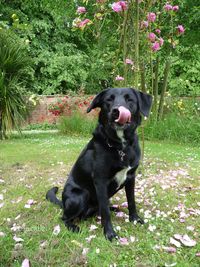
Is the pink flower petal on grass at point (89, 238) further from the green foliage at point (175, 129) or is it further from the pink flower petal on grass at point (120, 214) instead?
the green foliage at point (175, 129)

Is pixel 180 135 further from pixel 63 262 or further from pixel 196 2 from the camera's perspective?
pixel 63 262

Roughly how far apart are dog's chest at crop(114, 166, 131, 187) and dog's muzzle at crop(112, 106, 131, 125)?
0.42m

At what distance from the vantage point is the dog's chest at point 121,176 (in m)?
2.82

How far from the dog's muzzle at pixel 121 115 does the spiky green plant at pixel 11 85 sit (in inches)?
238

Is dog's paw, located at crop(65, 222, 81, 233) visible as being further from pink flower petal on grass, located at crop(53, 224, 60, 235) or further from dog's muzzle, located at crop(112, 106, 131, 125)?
dog's muzzle, located at crop(112, 106, 131, 125)

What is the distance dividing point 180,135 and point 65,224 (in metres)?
5.89

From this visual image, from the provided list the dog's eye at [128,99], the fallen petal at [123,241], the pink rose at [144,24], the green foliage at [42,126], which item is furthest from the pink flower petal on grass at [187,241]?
the green foliage at [42,126]

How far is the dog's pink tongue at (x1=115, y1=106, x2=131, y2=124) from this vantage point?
2.56 metres

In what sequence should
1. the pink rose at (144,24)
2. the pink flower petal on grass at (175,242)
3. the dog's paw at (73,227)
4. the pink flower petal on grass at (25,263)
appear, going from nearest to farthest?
the pink flower petal on grass at (25,263) → the pink flower petal on grass at (175,242) → the dog's paw at (73,227) → the pink rose at (144,24)

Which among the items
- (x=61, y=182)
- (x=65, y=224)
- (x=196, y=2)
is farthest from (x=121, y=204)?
(x=196, y=2)

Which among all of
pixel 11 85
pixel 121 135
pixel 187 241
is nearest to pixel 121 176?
pixel 121 135

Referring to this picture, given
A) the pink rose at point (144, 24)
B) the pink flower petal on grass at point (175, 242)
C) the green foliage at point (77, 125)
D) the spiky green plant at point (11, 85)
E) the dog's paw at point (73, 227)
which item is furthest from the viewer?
the green foliage at point (77, 125)

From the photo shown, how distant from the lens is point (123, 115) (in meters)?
2.56

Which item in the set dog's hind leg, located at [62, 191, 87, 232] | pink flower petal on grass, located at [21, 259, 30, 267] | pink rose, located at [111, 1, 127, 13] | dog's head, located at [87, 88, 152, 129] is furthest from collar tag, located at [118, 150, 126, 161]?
pink rose, located at [111, 1, 127, 13]
